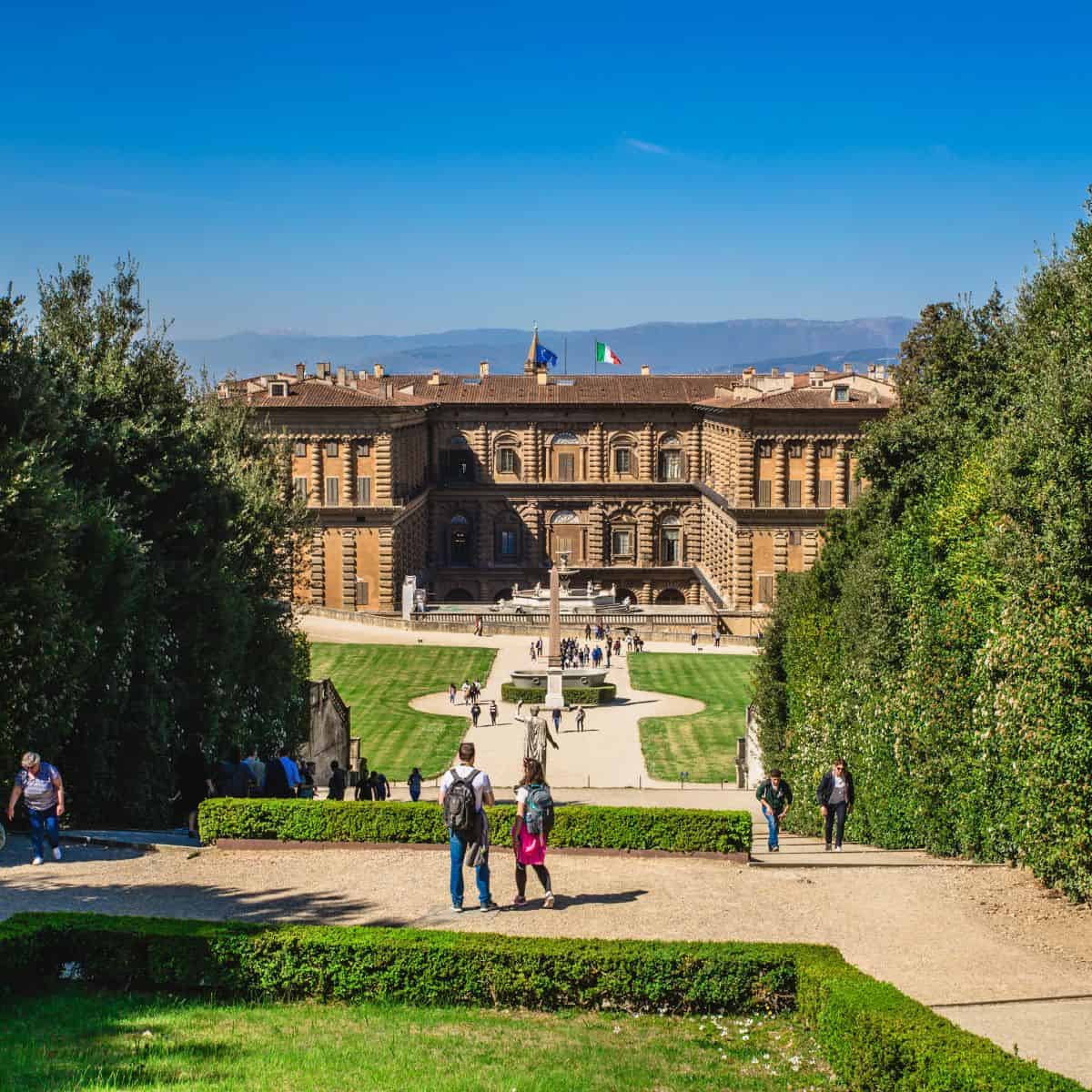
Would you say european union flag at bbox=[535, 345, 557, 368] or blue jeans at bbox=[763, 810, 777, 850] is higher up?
european union flag at bbox=[535, 345, 557, 368]

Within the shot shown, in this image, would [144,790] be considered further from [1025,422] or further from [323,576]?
[323,576]

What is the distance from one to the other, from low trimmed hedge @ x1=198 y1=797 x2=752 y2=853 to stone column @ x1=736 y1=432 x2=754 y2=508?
56.9 m

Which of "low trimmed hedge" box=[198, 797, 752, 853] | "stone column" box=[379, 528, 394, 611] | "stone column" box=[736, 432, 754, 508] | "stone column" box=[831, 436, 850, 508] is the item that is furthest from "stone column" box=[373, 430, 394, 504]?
"low trimmed hedge" box=[198, 797, 752, 853]

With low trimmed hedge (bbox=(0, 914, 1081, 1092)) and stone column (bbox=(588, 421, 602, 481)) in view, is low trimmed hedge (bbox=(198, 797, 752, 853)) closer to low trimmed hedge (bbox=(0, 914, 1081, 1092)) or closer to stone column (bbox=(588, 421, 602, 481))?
low trimmed hedge (bbox=(0, 914, 1081, 1092))

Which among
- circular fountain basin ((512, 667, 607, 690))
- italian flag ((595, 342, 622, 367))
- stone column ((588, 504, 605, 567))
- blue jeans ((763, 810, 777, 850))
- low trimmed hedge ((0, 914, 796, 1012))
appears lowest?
circular fountain basin ((512, 667, 607, 690))

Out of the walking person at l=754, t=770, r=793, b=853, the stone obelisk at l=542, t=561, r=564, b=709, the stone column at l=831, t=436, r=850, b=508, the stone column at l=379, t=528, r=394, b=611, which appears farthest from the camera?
the stone column at l=831, t=436, r=850, b=508

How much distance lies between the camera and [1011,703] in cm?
1781

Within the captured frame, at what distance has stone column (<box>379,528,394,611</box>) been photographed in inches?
2884

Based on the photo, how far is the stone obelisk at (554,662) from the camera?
51.6m

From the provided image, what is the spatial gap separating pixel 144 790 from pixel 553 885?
9.90m

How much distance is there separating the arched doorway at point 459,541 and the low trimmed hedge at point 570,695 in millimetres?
36071

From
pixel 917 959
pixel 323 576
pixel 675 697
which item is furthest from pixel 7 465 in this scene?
pixel 323 576

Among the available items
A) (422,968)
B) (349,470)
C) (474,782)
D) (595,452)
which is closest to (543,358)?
(595,452)

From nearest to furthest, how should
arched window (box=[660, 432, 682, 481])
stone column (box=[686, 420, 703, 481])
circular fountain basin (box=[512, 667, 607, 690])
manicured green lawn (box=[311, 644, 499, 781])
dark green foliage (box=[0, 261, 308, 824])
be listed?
dark green foliage (box=[0, 261, 308, 824]) → manicured green lawn (box=[311, 644, 499, 781]) → circular fountain basin (box=[512, 667, 607, 690]) → stone column (box=[686, 420, 703, 481]) → arched window (box=[660, 432, 682, 481])
